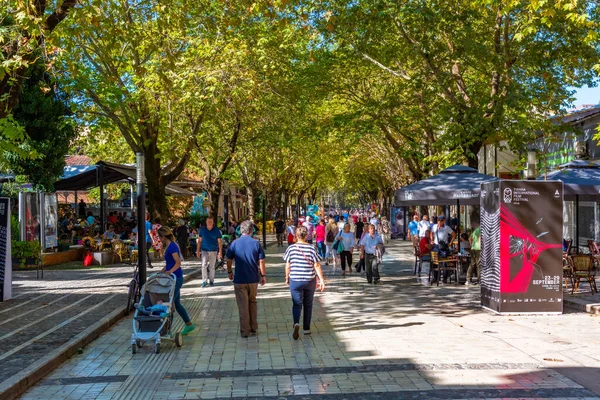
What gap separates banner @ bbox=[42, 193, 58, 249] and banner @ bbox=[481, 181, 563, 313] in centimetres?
1505

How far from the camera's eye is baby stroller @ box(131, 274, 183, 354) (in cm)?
994

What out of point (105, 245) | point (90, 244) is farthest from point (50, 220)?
point (105, 245)

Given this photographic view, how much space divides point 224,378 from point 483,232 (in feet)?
24.1

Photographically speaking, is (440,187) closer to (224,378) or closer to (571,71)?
(571,71)

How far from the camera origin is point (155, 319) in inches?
394

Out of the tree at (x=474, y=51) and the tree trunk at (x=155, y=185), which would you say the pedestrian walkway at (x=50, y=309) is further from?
the tree at (x=474, y=51)

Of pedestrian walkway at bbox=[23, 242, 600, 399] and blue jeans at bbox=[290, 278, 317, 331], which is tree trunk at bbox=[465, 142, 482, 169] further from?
blue jeans at bbox=[290, 278, 317, 331]

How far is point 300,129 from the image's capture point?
94.4 feet

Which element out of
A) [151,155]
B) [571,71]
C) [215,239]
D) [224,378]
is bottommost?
[224,378]

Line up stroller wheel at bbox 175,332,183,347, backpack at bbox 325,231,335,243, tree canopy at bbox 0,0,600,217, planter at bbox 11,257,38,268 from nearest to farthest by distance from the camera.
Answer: stroller wheel at bbox 175,332,183,347 < tree canopy at bbox 0,0,600,217 < planter at bbox 11,257,38,268 < backpack at bbox 325,231,335,243

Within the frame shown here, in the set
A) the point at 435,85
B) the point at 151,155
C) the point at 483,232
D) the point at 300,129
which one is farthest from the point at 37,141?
the point at 483,232

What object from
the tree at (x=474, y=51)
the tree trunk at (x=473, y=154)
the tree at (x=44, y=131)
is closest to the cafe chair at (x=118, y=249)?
the tree at (x=44, y=131)

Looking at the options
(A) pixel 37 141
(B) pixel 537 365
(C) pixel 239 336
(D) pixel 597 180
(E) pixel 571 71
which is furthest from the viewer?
(A) pixel 37 141

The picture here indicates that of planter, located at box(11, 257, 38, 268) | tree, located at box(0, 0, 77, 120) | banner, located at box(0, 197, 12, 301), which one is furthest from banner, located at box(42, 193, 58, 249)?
tree, located at box(0, 0, 77, 120)
